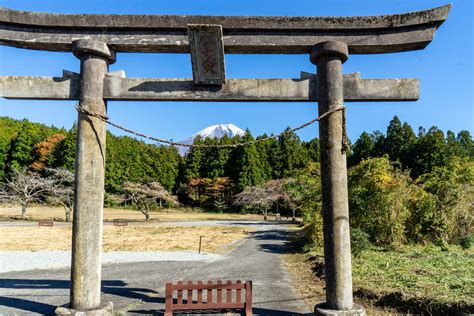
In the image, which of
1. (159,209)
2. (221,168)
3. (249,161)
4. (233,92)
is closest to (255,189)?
(249,161)

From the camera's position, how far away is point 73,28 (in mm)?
5031

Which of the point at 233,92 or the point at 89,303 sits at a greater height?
the point at 233,92

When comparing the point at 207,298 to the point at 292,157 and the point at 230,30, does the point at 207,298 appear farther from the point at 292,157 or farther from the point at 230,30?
the point at 292,157

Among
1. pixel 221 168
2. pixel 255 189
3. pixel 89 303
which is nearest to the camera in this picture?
pixel 89 303

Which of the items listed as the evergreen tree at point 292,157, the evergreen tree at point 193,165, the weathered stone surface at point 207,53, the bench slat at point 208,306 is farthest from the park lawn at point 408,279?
the evergreen tree at point 193,165

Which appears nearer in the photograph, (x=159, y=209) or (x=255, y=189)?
(x=255, y=189)

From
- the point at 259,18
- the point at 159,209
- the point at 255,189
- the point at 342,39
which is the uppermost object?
the point at 259,18

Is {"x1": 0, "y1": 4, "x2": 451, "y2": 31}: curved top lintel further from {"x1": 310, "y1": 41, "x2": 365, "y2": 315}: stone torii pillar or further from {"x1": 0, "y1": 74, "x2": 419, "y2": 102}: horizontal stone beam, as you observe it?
{"x1": 0, "y1": 74, "x2": 419, "y2": 102}: horizontal stone beam

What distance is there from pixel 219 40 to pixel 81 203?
3099mm

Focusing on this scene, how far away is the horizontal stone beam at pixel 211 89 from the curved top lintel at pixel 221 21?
0.80m

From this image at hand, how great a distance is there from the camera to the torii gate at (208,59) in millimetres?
4805

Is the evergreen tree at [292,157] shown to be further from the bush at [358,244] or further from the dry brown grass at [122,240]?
the bush at [358,244]

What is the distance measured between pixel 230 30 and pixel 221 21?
191 millimetres

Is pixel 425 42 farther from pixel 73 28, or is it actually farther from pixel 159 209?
pixel 159 209
